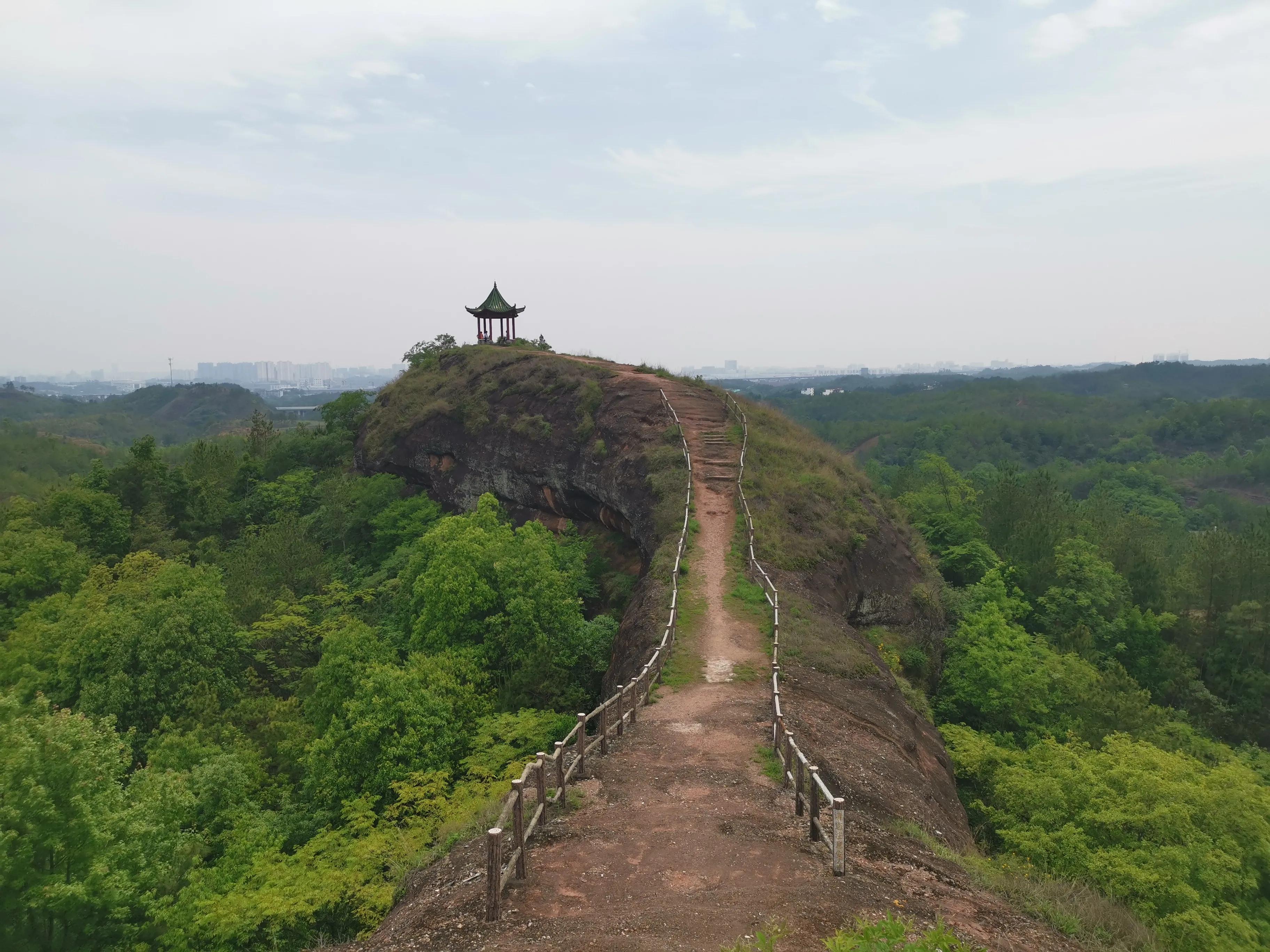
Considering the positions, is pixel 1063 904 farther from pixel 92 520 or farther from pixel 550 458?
pixel 92 520

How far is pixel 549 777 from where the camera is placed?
1154cm

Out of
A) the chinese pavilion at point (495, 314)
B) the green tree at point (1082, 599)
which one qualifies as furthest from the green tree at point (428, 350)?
the green tree at point (1082, 599)

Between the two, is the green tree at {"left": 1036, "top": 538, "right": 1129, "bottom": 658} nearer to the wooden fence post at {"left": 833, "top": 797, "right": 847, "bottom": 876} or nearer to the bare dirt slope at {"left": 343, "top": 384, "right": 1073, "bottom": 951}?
the bare dirt slope at {"left": 343, "top": 384, "right": 1073, "bottom": 951}

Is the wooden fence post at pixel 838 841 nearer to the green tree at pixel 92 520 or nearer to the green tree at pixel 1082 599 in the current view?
the green tree at pixel 1082 599

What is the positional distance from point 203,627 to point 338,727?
10566mm

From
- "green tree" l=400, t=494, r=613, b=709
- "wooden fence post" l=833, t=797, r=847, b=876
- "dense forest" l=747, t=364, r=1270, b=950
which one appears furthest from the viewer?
"green tree" l=400, t=494, r=613, b=709

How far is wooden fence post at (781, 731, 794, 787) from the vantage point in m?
12.0

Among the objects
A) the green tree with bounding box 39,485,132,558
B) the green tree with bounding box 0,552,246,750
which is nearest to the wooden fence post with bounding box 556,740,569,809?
the green tree with bounding box 0,552,246,750

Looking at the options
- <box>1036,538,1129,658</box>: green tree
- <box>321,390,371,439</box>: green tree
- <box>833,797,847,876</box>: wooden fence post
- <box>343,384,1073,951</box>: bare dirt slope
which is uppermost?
<box>321,390,371,439</box>: green tree

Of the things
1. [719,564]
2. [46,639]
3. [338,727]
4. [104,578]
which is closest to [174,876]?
[338,727]

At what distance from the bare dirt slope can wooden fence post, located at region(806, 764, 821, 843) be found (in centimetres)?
15

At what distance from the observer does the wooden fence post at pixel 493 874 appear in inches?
328

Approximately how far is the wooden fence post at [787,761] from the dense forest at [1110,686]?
567cm

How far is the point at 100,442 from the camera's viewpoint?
142 m
